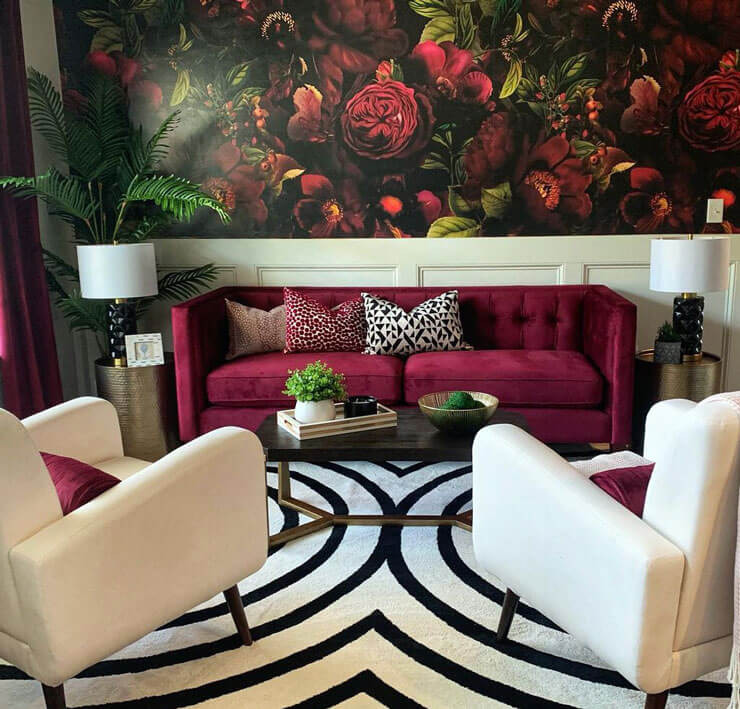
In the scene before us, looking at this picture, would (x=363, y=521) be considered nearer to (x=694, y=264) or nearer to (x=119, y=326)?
(x=119, y=326)

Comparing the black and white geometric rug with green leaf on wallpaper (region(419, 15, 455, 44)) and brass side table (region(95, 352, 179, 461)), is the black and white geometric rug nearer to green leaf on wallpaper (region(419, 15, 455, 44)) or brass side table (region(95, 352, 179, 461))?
brass side table (region(95, 352, 179, 461))

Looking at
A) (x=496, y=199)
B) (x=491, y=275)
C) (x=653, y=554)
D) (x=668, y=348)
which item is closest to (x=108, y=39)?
(x=496, y=199)

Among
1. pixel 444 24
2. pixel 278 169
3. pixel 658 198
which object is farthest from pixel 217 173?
pixel 658 198

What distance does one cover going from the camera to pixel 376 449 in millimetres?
2459

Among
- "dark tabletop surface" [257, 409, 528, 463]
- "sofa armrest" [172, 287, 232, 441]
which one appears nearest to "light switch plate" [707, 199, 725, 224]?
"dark tabletop surface" [257, 409, 528, 463]

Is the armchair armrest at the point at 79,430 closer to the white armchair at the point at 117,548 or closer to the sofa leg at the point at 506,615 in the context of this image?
the white armchair at the point at 117,548

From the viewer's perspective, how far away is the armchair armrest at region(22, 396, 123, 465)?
2.19 meters

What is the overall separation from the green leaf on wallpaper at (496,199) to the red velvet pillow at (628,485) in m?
2.48

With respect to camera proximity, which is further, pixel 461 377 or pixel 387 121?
pixel 387 121

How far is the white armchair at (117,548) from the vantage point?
1.52m

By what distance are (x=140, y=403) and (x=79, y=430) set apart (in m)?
1.20

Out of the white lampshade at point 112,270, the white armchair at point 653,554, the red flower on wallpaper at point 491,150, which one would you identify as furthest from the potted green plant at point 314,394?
the red flower on wallpaper at point 491,150

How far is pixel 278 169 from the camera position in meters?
4.12

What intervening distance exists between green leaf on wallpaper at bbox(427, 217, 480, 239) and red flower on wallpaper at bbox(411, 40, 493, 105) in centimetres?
61
